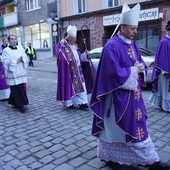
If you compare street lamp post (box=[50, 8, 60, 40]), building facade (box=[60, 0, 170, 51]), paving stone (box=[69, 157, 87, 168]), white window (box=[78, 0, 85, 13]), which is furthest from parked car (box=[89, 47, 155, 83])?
street lamp post (box=[50, 8, 60, 40])

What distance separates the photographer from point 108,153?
11.7 feet

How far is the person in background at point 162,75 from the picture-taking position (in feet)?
19.9

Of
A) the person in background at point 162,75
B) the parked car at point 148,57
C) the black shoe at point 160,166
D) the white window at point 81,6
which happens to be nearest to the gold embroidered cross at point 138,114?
the black shoe at point 160,166

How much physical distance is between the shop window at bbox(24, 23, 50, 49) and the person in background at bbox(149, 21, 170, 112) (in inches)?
802

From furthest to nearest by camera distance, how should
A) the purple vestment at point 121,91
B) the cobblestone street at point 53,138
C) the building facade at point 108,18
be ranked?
the building facade at point 108,18 < the cobblestone street at point 53,138 < the purple vestment at point 121,91

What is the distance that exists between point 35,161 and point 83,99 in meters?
2.82

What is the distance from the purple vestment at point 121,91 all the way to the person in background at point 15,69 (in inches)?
144

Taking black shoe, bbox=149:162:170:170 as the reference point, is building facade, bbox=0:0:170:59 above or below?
above

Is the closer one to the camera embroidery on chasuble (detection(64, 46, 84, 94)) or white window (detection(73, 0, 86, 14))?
embroidery on chasuble (detection(64, 46, 84, 94))

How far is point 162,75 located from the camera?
20.6 ft

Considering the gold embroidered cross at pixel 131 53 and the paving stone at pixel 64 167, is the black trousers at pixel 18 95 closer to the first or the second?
the paving stone at pixel 64 167

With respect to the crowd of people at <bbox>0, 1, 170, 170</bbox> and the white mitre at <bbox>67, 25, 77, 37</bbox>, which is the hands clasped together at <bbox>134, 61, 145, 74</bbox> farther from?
the white mitre at <bbox>67, 25, 77, 37</bbox>

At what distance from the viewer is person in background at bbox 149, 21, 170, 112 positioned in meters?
6.06

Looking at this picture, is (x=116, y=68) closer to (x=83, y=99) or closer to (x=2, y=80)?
(x=83, y=99)
